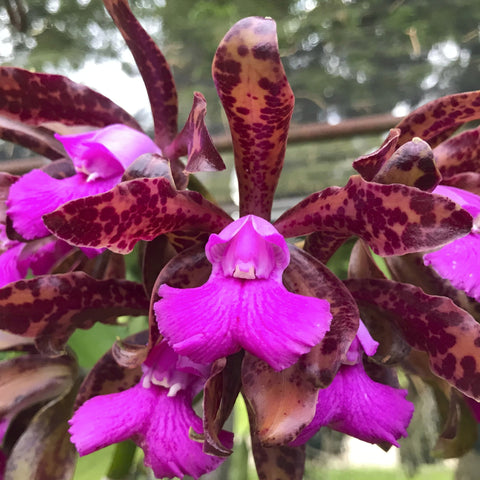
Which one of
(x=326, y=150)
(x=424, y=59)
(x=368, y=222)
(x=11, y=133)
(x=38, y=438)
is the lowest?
(x=38, y=438)

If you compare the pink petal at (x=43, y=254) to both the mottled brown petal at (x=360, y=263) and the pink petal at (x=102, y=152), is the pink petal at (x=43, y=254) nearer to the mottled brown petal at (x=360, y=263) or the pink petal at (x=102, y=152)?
the pink petal at (x=102, y=152)

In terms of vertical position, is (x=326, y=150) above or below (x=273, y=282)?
above

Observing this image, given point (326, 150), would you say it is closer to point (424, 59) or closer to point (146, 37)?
point (424, 59)

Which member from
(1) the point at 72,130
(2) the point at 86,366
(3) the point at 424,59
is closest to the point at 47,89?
(1) the point at 72,130

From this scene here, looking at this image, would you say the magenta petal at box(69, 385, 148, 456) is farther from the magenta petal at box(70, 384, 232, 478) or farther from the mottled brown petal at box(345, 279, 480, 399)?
the mottled brown petal at box(345, 279, 480, 399)

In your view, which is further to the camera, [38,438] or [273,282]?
[38,438]

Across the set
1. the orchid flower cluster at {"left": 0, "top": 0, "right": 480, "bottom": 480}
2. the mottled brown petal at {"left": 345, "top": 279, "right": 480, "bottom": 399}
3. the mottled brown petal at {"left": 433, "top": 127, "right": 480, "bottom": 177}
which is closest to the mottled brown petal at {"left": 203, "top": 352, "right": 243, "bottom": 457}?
the orchid flower cluster at {"left": 0, "top": 0, "right": 480, "bottom": 480}

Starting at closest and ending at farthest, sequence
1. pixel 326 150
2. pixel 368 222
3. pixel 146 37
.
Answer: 1. pixel 368 222
2. pixel 146 37
3. pixel 326 150
